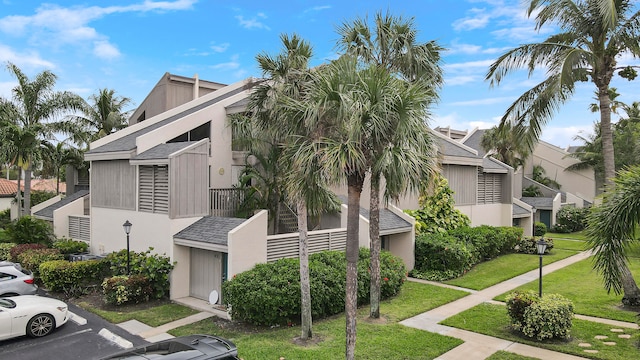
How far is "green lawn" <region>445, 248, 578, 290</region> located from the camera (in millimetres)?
17656

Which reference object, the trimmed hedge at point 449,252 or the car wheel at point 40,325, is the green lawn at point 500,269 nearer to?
the trimmed hedge at point 449,252

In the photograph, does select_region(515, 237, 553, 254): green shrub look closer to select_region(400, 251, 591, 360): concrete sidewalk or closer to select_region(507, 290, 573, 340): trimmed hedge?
select_region(400, 251, 591, 360): concrete sidewalk

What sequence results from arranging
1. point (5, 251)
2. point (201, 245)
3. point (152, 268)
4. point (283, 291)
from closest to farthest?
1. point (283, 291)
2. point (201, 245)
3. point (152, 268)
4. point (5, 251)

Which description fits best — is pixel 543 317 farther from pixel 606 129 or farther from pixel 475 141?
pixel 475 141

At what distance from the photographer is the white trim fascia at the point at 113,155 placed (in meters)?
A: 17.4

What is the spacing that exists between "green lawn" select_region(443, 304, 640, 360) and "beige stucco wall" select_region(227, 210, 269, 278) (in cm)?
600

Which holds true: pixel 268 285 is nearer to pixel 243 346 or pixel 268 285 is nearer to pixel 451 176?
pixel 243 346

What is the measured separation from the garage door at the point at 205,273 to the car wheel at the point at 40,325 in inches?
179

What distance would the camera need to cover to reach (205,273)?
15.5 m

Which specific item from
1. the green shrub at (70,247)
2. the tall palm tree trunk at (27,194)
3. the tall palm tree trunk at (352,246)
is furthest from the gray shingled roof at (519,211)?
the tall palm tree trunk at (27,194)

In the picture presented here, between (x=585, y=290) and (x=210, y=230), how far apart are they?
44.4 ft

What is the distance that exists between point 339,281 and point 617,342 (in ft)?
23.6

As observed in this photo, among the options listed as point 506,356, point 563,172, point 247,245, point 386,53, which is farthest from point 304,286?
point 563,172

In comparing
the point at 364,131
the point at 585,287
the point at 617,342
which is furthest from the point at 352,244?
the point at 585,287
